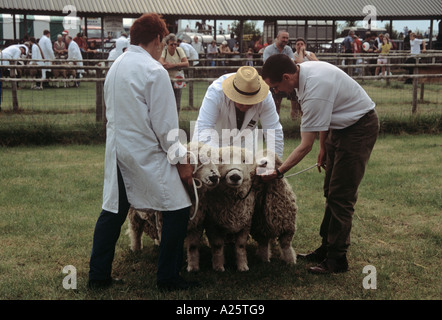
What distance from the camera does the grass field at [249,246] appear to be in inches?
153

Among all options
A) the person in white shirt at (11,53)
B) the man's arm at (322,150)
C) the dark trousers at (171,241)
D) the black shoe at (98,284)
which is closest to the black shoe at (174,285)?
the dark trousers at (171,241)

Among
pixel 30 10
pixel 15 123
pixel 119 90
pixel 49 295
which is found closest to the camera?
pixel 119 90

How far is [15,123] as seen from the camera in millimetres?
9453

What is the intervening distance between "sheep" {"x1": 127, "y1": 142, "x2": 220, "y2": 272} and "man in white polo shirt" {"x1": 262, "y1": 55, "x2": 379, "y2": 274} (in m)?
0.53

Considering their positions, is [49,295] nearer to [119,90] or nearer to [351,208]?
[119,90]

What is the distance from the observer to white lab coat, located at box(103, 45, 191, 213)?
341cm

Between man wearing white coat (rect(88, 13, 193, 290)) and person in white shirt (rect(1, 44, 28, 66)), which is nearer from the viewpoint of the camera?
man wearing white coat (rect(88, 13, 193, 290))

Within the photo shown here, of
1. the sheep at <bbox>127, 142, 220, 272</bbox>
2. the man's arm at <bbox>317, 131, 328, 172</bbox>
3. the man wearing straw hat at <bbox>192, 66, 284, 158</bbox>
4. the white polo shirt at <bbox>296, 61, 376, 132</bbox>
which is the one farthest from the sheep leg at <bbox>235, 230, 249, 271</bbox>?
the white polo shirt at <bbox>296, 61, 376, 132</bbox>

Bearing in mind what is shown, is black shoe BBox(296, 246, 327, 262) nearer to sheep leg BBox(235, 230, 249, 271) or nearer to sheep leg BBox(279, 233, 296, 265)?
sheep leg BBox(279, 233, 296, 265)

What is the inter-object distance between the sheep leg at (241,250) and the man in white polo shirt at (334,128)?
1.75 ft

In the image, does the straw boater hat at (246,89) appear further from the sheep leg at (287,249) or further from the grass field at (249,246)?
the grass field at (249,246)

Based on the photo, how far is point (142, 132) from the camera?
3.48 m
